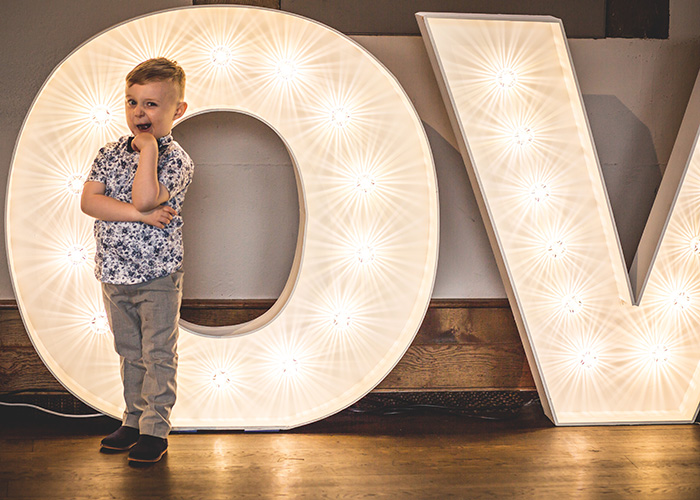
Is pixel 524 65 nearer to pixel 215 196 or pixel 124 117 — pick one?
pixel 215 196

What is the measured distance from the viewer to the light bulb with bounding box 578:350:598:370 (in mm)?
1992

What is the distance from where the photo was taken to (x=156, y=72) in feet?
5.39

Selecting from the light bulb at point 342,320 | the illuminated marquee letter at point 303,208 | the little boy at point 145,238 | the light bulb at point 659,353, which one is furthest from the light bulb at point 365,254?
the light bulb at point 659,353

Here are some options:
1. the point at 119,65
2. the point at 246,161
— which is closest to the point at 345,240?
the point at 246,161

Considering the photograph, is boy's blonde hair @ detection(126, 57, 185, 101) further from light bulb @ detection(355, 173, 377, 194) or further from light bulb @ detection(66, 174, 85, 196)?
light bulb @ detection(355, 173, 377, 194)

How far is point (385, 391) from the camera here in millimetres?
2174

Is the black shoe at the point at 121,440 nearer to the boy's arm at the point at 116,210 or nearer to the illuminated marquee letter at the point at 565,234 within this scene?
the boy's arm at the point at 116,210

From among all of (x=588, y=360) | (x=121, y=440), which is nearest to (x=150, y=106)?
(x=121, y=440)

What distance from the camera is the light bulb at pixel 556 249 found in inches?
78.0

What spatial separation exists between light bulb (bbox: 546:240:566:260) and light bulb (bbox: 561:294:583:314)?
5.2 inches

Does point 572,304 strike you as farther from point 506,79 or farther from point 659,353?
point 506,79

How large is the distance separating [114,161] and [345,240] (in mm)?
671

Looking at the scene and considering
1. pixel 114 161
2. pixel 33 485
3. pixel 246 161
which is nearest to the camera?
pixel 33 485

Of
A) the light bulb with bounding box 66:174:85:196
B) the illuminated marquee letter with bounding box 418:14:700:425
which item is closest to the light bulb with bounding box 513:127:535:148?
the illuminated marquee letter with bounding box 418:14:700:425
